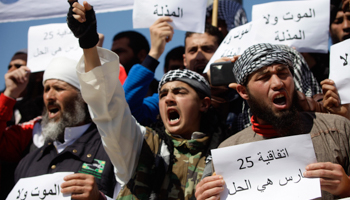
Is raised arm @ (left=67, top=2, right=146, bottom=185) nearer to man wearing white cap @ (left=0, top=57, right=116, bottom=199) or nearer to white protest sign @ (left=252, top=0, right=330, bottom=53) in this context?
man wearing white cap @ (left=0, top=57, right=116, bottom=199)

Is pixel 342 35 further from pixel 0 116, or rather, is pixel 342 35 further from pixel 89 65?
pixel 0 116

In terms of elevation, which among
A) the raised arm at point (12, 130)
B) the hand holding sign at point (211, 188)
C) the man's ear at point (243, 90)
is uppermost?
the man's ear at point (243, 90)

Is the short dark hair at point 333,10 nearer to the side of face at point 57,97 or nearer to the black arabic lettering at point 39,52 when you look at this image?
the side of face at point 57,97

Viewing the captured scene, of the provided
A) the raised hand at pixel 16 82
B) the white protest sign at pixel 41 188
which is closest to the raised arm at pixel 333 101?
the white protest sign at pixel 41 188

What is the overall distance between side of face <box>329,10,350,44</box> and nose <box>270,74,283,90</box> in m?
1.78

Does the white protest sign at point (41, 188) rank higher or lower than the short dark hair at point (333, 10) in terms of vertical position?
lower

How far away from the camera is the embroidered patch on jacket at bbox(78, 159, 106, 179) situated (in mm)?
3289

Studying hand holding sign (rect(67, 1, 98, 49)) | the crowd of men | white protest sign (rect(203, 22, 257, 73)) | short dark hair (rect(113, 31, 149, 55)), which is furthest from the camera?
short dark hair (rect(113, 31, 149, 55))

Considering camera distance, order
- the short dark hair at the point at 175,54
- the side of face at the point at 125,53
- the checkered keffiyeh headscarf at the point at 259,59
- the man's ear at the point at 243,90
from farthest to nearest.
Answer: the short dark hair at the point at 175,54
the side of face at the point at 125,53
the man's ear at the point at 243,90
the checkered keffiyeh headscarf at the point at 259,59

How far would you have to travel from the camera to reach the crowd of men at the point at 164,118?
2.59m

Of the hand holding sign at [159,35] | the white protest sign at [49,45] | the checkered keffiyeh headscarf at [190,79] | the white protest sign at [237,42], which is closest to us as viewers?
the checkered keffiyeh headscarf at [190,79]

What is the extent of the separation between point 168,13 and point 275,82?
63.4 inches

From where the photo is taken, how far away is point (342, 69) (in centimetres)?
298

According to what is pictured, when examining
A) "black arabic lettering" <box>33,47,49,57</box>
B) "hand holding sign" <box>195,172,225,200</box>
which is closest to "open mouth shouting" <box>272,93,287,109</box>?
"hand holding sign" <box>195,172,225,200</box>
